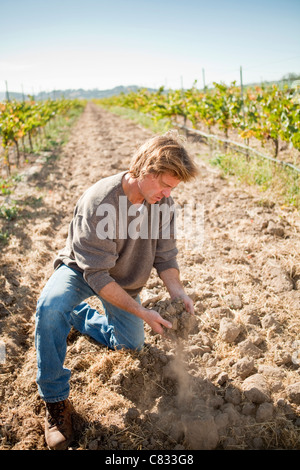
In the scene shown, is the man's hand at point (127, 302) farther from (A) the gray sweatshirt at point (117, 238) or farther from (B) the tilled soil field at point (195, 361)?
(B) the tilled soil field at point (195, 361)

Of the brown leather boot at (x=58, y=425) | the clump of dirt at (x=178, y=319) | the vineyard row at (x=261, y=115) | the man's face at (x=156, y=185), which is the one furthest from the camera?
the vineyard row at (x=261, y=115)

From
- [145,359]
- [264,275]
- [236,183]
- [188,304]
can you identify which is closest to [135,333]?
[145,359]

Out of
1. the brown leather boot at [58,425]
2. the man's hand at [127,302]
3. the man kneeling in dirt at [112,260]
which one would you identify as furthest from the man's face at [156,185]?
the brown leather boot at [58,425]

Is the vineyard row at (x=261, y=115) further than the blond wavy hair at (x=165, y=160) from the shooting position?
Yes

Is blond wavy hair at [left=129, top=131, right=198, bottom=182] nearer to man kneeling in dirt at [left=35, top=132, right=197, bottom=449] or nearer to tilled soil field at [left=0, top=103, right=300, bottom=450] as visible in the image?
man kneeling in dirt at [left=35, top=132, right=197, bottom=449]

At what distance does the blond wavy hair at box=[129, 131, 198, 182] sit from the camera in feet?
5.98

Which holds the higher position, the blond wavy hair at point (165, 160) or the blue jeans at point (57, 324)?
the blond wavy hair at point (165, 160)

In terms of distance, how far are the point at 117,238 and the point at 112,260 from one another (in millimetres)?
153

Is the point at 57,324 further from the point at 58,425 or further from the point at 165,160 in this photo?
the point at 165,160

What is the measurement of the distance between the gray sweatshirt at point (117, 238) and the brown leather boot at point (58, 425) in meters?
0.63

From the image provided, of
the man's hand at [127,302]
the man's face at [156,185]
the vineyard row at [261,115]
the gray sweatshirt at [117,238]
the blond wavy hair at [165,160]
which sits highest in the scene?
the vineyard row at [261,115]

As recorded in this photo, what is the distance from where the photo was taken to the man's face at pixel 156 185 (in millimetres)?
1880

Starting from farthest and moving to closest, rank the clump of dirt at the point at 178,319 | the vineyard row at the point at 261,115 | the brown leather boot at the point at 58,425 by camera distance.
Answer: the vineyard row at the point at 261,115
the clump of dirt at the point at 178,319
the brown leather boot at the point at 58,425

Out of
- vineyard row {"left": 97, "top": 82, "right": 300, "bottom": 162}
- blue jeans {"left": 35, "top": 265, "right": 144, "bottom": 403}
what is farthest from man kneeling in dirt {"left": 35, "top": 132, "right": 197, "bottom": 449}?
vineyard row {"left": 97, "top": 82, "right": 300, "bottom": 162}
